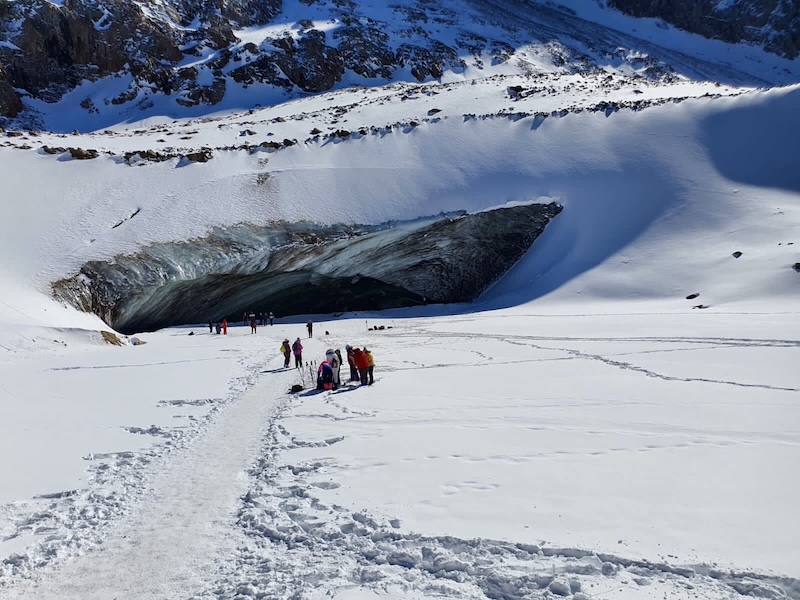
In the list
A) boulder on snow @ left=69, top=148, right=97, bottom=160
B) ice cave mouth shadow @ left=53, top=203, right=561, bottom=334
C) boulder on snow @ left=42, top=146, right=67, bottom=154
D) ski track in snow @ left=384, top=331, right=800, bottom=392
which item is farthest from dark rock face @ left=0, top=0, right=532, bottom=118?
ski track in snow @ left=384, top=331, right=800, bottom=392

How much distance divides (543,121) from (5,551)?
43.5m

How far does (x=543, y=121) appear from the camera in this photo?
144 feet

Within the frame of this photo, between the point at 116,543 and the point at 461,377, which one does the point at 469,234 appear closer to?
the point at 461,377

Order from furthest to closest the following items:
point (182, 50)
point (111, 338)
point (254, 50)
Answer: point (254, 50) → point (182, 50) → point (111, 338)

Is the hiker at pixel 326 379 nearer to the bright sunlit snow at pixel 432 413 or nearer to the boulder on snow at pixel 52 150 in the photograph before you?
the bright sunlit snow at pixel 432 413

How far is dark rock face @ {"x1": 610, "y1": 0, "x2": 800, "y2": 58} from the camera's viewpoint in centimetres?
9194

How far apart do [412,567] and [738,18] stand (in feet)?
383

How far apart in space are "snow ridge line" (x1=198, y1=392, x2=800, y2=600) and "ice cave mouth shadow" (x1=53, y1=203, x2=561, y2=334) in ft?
90.7

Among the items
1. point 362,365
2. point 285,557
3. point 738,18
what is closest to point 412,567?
point 285,557

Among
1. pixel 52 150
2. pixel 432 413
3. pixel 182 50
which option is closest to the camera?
pixel 432 413

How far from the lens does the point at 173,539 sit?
245 inches

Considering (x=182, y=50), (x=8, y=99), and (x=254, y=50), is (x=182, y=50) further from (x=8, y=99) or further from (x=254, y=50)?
(x=8, y=99)

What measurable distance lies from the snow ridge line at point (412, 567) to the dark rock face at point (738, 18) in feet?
361

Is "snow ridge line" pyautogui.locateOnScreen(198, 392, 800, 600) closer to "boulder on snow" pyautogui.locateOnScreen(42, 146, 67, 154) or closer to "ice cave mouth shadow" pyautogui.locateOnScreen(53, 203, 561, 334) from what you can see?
"ice cave mouth shadow" pyautogui.locateOnScreen(53, 203, 561, 334)
